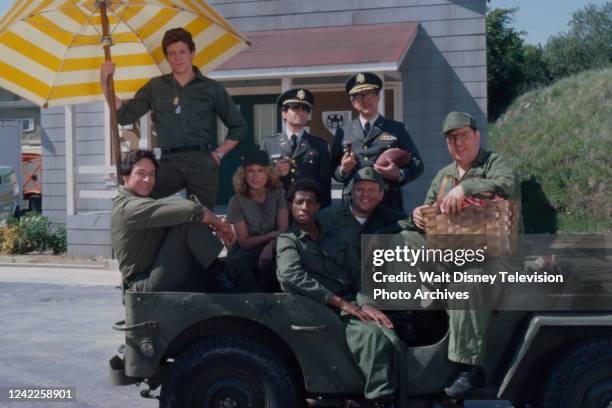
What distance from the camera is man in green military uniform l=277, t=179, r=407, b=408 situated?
3855 mm

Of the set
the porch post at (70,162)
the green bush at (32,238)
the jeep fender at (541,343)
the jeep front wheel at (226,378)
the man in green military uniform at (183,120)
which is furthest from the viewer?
the green bush at (32,238)

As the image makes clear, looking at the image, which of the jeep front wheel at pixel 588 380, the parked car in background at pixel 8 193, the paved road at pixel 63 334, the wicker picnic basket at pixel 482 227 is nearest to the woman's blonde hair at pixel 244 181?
the wicker picnic basket at pixel 482 227

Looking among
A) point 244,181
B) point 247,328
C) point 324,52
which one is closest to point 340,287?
point 247,328

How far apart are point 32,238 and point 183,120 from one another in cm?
910

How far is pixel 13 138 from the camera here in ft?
72.4

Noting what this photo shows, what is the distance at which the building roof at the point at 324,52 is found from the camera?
11289 millimetres

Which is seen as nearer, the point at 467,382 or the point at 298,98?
the point at 467,382

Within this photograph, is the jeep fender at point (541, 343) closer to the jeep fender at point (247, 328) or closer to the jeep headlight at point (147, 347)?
the jeep fender at point (247, 328)

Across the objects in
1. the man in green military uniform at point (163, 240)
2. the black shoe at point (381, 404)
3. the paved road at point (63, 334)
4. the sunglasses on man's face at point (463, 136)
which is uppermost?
the sunglasses on man's face at point (463, 136)

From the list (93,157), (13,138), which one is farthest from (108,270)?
(13,138)

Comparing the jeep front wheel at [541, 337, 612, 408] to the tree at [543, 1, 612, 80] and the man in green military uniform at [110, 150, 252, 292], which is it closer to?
the man in green military uniform at [110, 150, 252, 292]

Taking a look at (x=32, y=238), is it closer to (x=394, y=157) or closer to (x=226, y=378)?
(x=394, y=157)

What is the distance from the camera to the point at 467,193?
Result: 3918 mm

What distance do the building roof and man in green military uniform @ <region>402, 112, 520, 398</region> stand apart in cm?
690
